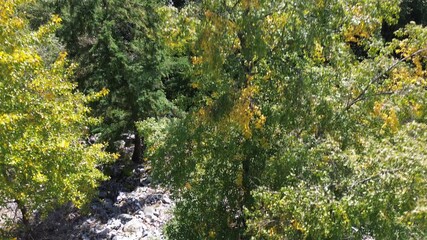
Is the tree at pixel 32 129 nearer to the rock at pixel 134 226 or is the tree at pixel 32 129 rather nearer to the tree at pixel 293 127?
the tree at pixel 293 127

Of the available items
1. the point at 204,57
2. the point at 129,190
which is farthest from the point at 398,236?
the point at 129,190

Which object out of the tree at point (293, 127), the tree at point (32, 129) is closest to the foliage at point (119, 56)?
the tree at point (32, 129)

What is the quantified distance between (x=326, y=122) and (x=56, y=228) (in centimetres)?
881

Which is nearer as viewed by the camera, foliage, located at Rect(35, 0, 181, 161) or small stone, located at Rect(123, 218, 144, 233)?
small stone, located at Rect(123, 218, 144, 233)

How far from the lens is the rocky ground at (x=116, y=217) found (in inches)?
442

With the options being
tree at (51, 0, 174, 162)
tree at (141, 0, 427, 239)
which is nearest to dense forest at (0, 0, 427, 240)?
tree at (141, 0, 427, 239)

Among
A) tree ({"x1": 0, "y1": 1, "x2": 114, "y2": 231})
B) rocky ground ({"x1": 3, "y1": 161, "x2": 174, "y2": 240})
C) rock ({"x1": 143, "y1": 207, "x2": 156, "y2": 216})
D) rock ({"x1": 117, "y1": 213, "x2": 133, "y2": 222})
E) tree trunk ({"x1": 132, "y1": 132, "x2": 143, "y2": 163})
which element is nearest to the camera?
tree ({"x1": 0, "y1": 1, "x2": 114, "y2": 231})

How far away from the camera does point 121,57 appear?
11695 millimetres

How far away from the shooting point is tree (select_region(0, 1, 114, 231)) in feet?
19.3

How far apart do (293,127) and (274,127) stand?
0.28 metres

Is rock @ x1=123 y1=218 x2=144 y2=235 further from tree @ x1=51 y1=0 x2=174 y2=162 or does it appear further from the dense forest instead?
the dense forest

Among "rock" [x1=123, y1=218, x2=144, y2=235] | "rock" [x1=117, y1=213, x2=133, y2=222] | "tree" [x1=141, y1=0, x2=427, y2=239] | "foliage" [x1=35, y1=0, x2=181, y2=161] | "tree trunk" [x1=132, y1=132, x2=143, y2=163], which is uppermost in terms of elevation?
"foliage" [x1=35, y1=0, x2=181, y2=161]

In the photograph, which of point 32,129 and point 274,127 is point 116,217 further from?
point 274,127

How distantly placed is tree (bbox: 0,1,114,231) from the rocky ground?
3.22 meters
